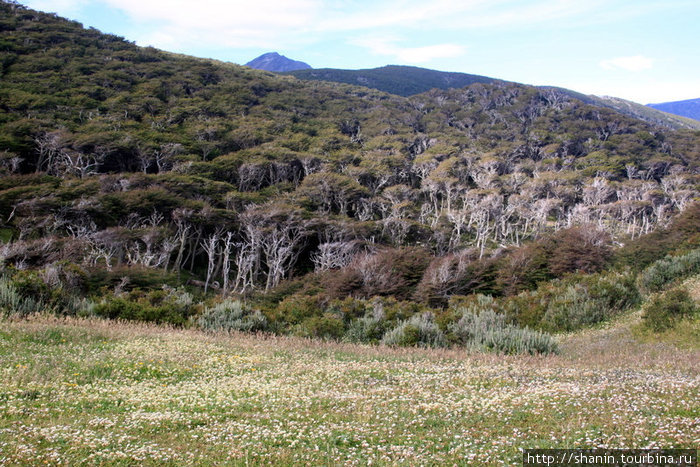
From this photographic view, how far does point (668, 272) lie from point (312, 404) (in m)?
20.3

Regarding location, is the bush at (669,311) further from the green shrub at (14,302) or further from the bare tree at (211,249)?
the bare tree at (211,249)

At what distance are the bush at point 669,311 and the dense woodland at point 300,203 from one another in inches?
123

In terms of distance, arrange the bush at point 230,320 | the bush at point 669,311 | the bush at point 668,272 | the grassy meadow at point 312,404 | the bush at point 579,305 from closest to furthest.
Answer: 1. the grassy meadow at point 312,404
2. the bush at point 669,311
3. the bush at point 230,320
4. the bush at point 579,305
5. the bush at point 668,272

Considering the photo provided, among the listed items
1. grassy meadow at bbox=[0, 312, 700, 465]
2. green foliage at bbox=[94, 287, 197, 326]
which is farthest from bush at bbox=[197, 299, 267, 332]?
grassy meadow at bbox=[0, 312, 700, 465]

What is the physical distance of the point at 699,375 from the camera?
7871mm

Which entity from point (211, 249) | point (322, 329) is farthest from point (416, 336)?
point (211, 249)

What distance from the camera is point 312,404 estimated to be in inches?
257

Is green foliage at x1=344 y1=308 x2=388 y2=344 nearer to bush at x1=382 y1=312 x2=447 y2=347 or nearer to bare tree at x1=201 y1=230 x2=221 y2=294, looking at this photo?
bush at x1=382 y1=312 x2=447 y2=347

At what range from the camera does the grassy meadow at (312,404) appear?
4.75m

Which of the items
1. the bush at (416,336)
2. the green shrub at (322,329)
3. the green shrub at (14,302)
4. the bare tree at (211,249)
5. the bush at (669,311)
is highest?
the bush at (669,311)

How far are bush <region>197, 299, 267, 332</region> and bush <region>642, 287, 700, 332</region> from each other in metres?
12.1

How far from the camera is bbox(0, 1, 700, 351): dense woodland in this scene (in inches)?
762

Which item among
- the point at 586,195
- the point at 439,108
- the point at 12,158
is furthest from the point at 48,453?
the point at 439,108

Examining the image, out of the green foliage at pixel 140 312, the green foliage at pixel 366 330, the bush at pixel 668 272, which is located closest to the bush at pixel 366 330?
the green foliage at pixel 366 330
